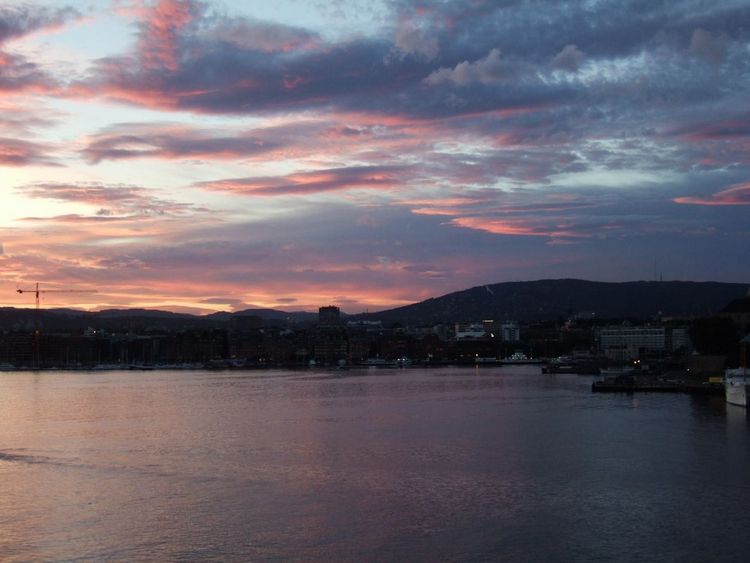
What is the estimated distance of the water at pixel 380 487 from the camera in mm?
13930

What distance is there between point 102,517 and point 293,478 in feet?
15.2

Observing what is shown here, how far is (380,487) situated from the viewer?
60.2 ft

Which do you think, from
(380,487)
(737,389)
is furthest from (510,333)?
(380,487)

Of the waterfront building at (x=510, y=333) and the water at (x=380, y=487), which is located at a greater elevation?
the waterfront building at (x=510, y=333)

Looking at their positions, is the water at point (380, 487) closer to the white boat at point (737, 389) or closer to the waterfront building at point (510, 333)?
the white boat at point (737, 389)

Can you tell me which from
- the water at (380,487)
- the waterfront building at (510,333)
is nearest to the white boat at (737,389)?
the water at (380,487)

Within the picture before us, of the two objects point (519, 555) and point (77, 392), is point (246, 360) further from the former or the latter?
point (519, 555)

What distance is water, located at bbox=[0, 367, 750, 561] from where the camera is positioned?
13.9 metres

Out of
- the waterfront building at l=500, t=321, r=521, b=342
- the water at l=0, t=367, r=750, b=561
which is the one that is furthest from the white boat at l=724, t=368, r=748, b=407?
the waterfront building at l=500, t=321, r=521, b=342

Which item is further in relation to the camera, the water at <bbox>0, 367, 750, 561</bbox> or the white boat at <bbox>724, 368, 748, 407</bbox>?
the white boat at <bbox>724, 368, 748, 407</bbox>

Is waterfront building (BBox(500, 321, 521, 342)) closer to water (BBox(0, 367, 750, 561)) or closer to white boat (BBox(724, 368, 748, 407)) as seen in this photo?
white boat (BBox(724, 368, 748, 407))

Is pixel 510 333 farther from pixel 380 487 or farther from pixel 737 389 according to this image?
pixel 380 487

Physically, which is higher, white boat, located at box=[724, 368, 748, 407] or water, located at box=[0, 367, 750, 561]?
white boat, located at box=[724, 368, 748, 407]

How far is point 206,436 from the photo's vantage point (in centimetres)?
2738
